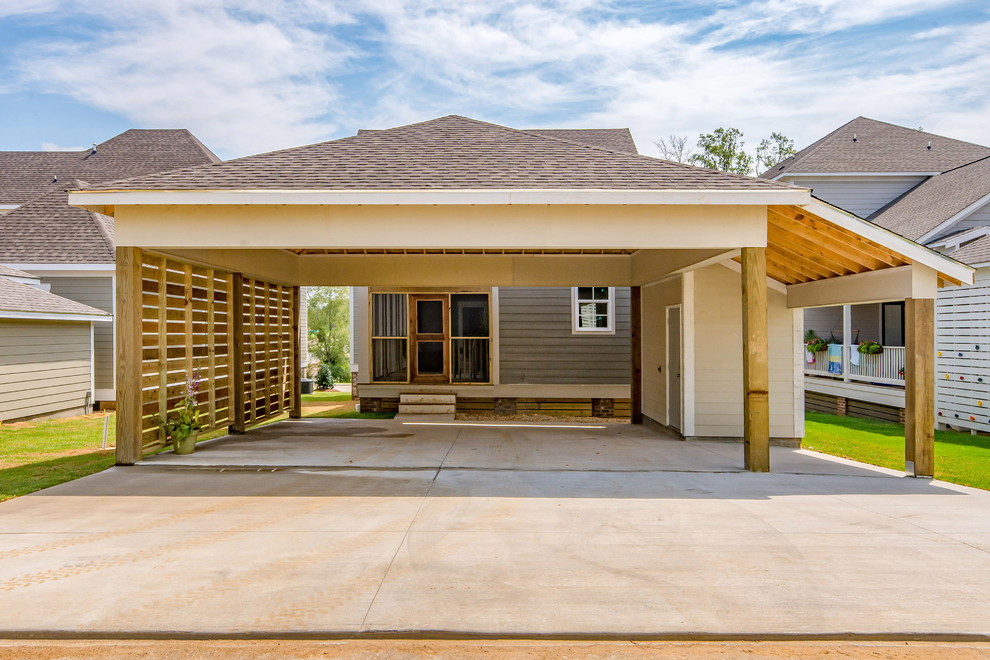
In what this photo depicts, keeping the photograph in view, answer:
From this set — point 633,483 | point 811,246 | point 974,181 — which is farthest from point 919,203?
point 633,483

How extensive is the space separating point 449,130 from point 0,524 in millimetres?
7441

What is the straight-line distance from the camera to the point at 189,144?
2170 cm

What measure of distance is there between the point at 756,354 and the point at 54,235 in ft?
50.7

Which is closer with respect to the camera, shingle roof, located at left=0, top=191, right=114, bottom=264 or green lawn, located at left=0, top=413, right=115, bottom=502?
green lawn, located at left=0, top=413, right=115, bottom=502

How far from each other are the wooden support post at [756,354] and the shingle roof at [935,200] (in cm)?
908

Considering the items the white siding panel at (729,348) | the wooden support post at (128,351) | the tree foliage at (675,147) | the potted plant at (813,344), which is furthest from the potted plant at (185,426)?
the tree foliage at (675,147)

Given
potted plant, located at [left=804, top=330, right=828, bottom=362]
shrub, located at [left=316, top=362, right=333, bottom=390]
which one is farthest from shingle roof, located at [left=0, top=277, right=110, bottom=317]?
potted plant, located at [left=804, top=330, right=828, bottom=362]

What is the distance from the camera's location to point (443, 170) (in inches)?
317

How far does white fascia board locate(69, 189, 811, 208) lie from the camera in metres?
7.34

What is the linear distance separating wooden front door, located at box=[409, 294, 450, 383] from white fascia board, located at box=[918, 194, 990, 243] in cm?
1034

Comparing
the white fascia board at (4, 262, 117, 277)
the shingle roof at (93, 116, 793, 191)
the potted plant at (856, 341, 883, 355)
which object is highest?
the shingle roof at (93, 116, 793, 191)

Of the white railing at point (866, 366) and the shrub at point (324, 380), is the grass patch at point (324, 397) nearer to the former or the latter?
the shrub at point (324, 380)

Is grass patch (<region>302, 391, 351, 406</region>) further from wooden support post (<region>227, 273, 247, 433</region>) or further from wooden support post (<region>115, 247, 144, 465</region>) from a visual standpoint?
wooden support post (<region>115, 247, 144, 465</region>)

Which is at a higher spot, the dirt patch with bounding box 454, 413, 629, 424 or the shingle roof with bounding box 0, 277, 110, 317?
the shingle roof with bounding box 0, 277, 110, 317
